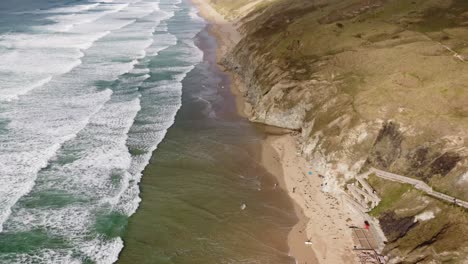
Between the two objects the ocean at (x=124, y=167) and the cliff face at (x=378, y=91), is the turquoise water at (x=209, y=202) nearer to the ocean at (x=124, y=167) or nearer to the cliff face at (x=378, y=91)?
the ocean at (x=124, y=167)

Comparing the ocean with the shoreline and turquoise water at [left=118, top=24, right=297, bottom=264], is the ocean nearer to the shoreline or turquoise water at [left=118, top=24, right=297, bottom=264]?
turquoise water at [left=118, top=24, right=297, bottom=264]

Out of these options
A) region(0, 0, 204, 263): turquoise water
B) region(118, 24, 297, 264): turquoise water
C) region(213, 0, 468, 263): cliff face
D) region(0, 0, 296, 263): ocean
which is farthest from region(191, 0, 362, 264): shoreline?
region(0, 0, 204, 263): turquoise water

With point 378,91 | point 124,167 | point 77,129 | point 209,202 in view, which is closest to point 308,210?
point 209,202

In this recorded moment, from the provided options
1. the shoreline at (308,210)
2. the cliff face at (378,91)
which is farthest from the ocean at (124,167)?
the cliff face at (378,91)

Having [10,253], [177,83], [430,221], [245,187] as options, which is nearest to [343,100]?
[245,187]

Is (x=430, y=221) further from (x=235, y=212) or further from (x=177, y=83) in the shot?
(x=177, y=83)

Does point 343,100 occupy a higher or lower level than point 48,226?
higher
